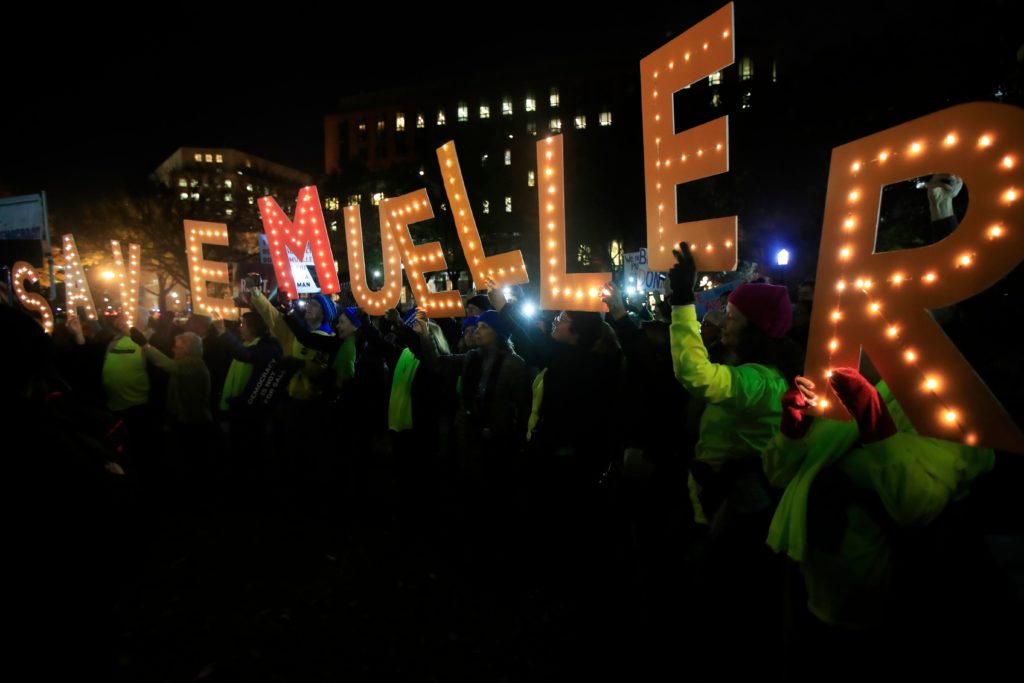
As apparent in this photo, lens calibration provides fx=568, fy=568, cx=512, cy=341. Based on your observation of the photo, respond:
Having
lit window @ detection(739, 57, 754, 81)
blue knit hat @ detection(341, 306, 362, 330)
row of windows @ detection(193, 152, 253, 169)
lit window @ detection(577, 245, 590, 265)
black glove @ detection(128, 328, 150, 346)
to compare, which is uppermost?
row of windows @ detection(193, 152, 253, 169)

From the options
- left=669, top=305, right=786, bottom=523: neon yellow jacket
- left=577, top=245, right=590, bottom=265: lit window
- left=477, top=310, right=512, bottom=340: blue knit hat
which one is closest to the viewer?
left=669, top=305, right=786, bottom=523: neon yellow jacket

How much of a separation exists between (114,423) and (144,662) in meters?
1.71

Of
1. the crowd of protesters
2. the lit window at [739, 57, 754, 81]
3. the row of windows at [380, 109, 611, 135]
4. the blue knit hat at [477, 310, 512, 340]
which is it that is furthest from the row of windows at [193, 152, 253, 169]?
the blue knit hat at [477, 310, 512, 340]

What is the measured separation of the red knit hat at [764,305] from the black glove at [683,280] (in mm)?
235

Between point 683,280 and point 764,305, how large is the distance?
445 millimetres

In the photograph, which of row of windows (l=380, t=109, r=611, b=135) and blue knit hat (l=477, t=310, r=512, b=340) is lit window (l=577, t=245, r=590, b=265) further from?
row of windows (l=380, t=109, r=611, b=135)

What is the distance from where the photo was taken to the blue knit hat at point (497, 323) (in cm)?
533

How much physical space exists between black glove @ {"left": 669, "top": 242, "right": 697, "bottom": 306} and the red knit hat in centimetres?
24

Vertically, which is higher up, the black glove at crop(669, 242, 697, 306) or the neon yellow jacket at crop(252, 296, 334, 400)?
the black glove at crop(669, 242, 697, 306)

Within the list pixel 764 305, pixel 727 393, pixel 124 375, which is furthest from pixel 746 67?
pixel 727 393

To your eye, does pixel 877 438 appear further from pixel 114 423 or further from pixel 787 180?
pixel 787 180

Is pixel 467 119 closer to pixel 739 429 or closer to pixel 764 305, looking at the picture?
pixel 764 305

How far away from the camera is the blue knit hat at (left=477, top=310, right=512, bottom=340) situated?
533 centimetres

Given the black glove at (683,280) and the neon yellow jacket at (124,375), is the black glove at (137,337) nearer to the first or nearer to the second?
the neon yellow jacket at (124,375)
